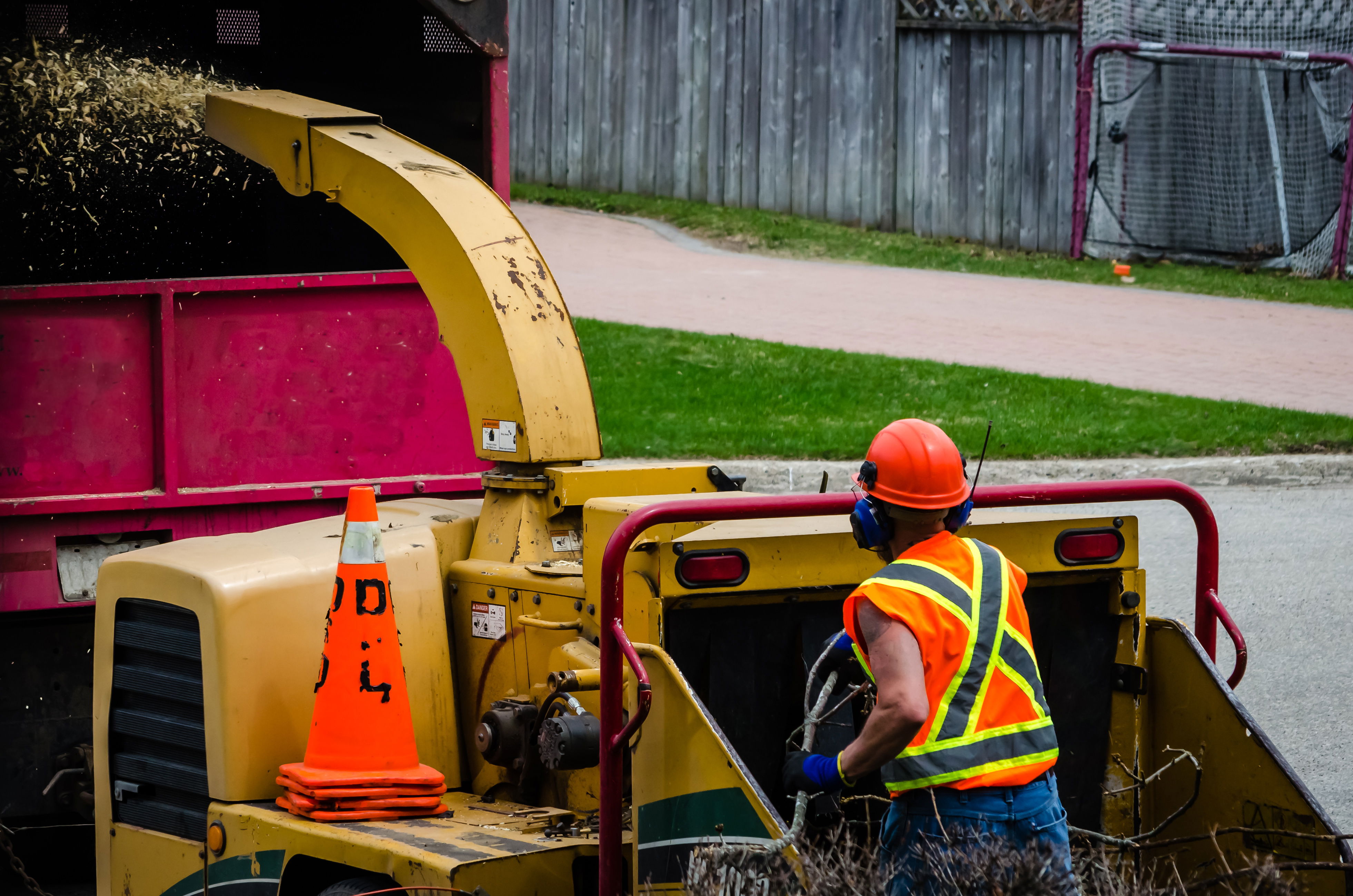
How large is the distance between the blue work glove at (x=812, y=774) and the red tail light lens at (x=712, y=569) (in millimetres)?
534

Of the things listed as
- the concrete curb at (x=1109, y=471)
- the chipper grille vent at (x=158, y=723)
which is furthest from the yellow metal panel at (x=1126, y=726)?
the concrete curb at (x=1109, y=471)

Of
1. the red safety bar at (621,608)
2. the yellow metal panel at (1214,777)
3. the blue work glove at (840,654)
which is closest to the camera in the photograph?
the red safety bar at (621,608)

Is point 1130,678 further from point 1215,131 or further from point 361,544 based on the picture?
point 1215,131

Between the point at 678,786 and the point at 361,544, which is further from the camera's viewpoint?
the point at 361,544

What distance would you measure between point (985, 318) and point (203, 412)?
9.63m

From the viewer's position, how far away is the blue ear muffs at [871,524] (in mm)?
3469

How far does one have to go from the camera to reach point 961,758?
11.0 ft

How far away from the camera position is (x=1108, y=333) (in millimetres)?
14172

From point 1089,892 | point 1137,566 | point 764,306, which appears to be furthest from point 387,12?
point 764,306

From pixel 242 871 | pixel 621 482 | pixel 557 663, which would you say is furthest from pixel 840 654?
pixel 242 871

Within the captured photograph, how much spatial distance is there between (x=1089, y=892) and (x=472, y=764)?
1642mm

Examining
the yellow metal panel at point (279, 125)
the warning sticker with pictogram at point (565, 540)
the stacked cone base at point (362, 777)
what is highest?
the yellow metal panel at point (279, 125)

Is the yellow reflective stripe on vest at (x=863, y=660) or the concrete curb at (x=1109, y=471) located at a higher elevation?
the yellow reflective stripe on vest at (x=863, y=660)

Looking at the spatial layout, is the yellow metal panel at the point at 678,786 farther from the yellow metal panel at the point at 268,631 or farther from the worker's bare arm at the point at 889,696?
the yellow metal panel at the point at 268,631
